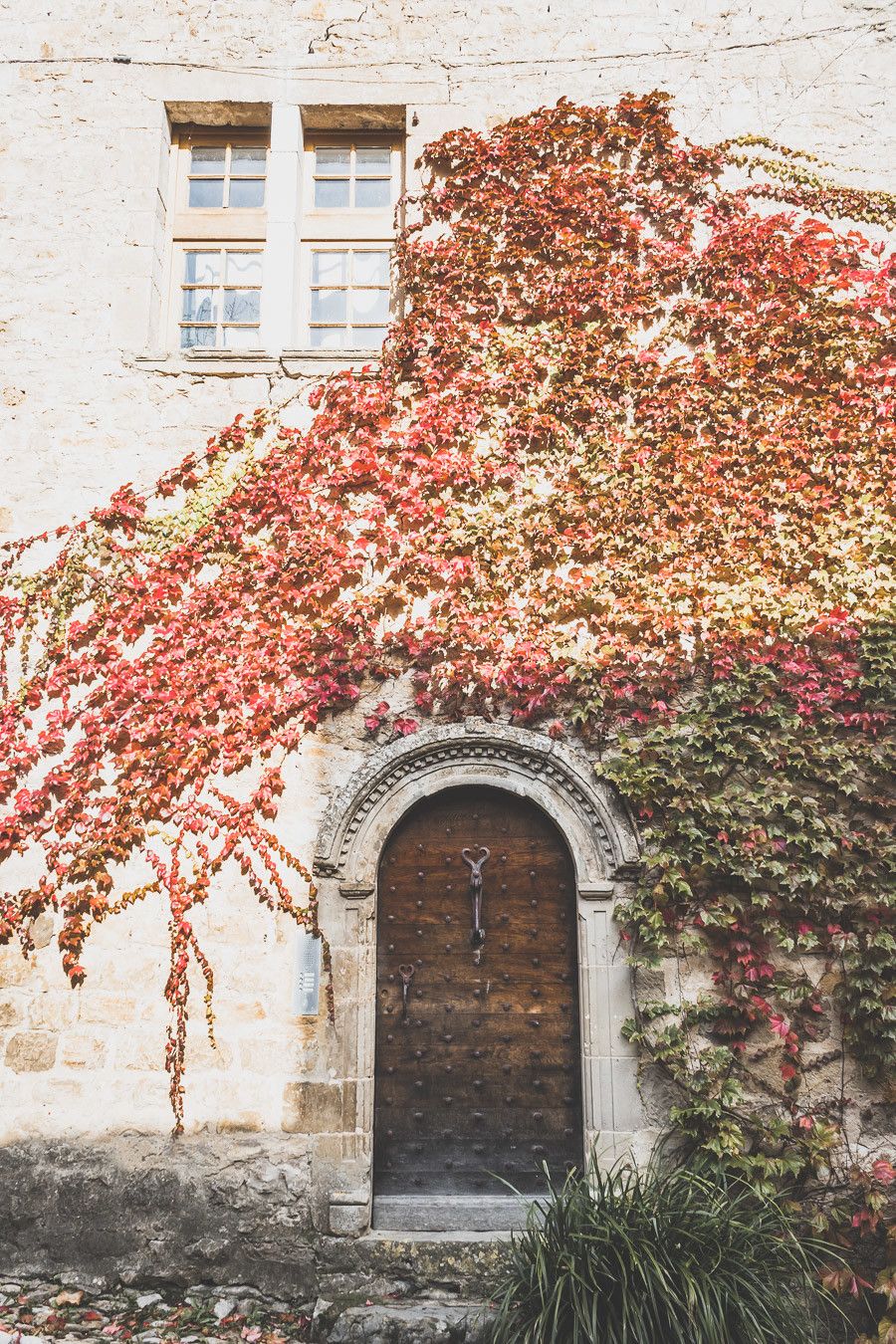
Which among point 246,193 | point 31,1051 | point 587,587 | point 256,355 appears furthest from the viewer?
point 246,193

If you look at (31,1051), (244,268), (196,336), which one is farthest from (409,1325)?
(244,268)

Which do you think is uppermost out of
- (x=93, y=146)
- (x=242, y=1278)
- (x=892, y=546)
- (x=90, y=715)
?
(x=93, y=146)

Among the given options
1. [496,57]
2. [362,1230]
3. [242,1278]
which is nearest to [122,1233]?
[242,1278]

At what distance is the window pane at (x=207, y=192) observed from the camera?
581 centimetres

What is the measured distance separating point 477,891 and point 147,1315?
226cm

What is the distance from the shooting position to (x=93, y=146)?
563cm

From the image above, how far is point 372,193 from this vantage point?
5.82m

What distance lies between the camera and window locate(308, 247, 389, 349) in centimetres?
559

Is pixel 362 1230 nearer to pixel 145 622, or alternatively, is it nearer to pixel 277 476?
pixel 145 622

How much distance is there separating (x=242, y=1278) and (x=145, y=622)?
10.2ft

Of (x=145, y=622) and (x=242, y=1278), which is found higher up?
(x=145, y=622)

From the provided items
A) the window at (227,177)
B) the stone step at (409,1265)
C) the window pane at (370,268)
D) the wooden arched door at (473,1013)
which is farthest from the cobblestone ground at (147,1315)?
the window at (227,177)

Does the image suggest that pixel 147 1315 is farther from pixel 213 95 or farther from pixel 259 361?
pixel 213 95

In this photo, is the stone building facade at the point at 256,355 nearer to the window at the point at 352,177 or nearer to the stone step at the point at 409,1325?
the window at the point at 352,177
